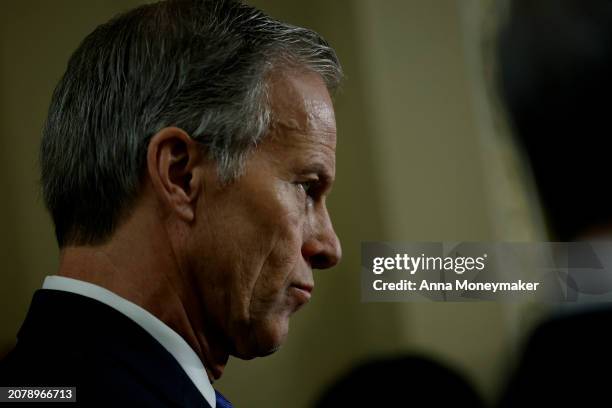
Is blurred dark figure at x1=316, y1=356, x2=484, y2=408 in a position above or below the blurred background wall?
below

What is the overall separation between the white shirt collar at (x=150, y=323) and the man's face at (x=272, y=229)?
42 millimetres

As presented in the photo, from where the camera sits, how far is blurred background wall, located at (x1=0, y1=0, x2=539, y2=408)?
1.13 m

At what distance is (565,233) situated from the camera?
1.18m

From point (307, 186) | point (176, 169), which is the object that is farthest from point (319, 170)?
point (176, 169)

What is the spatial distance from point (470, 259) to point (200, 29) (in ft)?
2.04

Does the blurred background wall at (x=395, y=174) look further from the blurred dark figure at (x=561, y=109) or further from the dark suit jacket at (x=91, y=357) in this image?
the dark suit jacket at (x=91, y=357)

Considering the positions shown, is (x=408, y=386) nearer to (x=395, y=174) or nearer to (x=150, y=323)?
(x=395, y=174)

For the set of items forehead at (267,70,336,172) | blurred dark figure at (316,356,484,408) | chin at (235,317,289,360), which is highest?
forehead at (267,70,336,172)

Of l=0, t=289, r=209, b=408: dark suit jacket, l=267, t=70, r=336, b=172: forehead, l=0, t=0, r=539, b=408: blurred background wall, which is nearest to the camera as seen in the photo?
l=0, t=289, r=209, b=408: dark suit jacket

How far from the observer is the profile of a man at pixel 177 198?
0.63m

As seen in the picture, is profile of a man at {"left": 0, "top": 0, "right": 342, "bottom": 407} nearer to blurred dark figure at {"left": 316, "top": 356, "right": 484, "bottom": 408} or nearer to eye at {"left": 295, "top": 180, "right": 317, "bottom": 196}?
eye at {"left": 295, "top": 180, "right": 317, "bottom": 196}

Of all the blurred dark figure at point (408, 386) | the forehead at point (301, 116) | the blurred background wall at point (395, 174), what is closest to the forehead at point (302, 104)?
the forehead at point (301, 116)

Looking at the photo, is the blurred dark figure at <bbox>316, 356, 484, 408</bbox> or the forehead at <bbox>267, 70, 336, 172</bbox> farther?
the blurred dark figure at <bbox>316, 356, 484, 408</bbox>

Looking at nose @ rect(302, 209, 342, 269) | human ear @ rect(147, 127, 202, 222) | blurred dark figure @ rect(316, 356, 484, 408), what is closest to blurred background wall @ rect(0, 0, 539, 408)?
blurred dark figure @ rect(316, 356, 484, 408)
